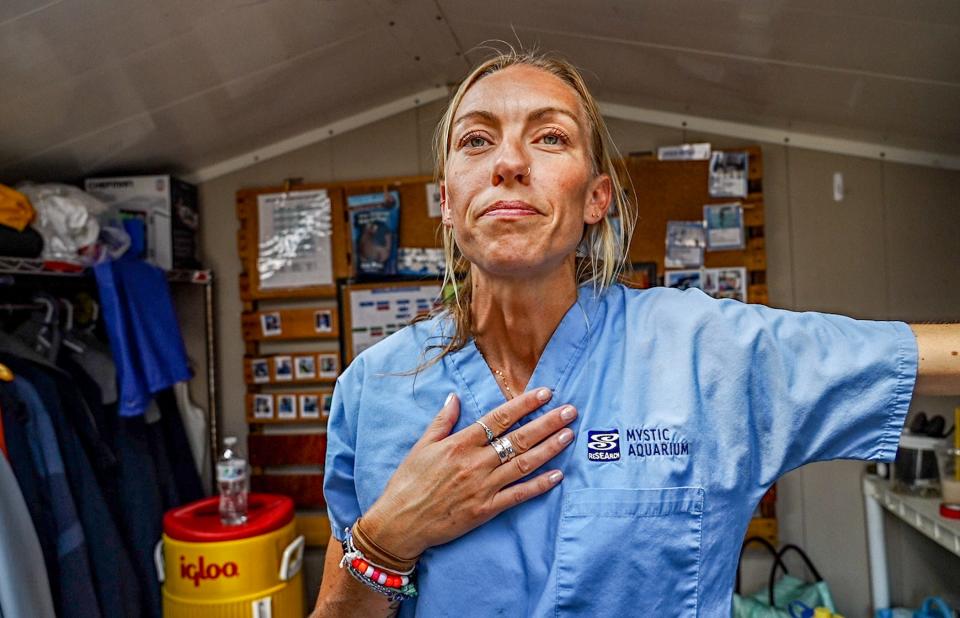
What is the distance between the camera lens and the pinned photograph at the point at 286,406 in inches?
108

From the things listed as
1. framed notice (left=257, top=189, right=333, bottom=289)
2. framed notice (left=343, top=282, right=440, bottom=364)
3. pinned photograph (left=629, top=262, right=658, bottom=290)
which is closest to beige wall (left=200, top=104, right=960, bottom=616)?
pinned photograph (left=629, top=262, right=658, bottom=290)

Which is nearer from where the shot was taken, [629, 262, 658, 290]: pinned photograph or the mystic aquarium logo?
the mystic aquarium logo

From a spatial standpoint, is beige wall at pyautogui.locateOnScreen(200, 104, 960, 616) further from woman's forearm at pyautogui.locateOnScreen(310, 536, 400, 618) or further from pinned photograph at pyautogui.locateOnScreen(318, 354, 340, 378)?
woman's forearm at pyautogui.locateOnScreen(310, 536, 400, 618)

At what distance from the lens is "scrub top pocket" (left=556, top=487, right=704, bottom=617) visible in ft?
2.55

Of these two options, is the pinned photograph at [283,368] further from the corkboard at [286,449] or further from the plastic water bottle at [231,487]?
the plastic water bottle at [231,487]

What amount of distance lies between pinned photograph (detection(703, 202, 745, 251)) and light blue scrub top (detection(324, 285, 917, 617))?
178 centimetres

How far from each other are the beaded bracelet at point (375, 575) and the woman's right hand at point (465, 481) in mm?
34

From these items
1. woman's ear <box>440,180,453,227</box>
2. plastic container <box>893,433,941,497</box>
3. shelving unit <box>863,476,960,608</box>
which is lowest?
shelving unit <box>863,476,960,608</box>

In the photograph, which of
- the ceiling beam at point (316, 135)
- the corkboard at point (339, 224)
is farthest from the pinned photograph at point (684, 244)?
the ceiling beam at point (316, 135)

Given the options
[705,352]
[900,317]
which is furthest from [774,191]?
[705,352]

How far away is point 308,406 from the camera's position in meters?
2.75

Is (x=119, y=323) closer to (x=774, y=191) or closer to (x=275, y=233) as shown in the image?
(x=275, y=233)

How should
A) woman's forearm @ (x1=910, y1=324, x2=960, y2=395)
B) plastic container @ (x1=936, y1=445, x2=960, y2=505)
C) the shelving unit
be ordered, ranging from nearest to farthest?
woman's forearm @ (x1=910, y1=324, x2=960, y2=395) → plastic container @ (x1=936, y1=445, x2=960, y2=505) → the shelving unit

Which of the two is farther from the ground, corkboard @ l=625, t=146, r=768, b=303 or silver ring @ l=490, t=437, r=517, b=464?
corkboard @ l=625, t=146, r=768, b=303
